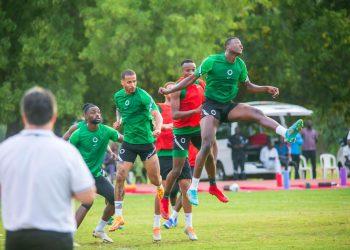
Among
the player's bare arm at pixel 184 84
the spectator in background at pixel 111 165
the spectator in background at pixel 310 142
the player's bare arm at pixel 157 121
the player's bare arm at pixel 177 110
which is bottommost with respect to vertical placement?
the spectator in background at pixel 111 165

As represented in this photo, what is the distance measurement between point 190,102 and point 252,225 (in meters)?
2.78

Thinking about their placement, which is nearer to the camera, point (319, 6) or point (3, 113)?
point (3, 113)

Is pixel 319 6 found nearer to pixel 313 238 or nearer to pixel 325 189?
pixel 325 189

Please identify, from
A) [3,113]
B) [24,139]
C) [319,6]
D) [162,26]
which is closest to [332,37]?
[319,6]

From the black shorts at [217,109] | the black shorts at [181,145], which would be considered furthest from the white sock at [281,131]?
the black shorts at [181,145]

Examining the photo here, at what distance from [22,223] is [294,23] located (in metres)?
41.1

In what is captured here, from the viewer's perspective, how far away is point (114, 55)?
41438 mm

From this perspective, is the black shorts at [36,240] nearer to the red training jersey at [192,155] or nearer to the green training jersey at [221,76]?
the green training jersey at [221,76]

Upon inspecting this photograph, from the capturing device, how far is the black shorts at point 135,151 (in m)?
15.8

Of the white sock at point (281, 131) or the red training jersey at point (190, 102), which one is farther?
the red training jersey at point (190, 102)

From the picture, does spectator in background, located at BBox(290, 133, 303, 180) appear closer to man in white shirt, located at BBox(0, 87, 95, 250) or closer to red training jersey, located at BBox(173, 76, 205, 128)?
red training jersey, located at BBox(173, 76, 205, 128)

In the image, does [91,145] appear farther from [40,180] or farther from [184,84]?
[40,180]

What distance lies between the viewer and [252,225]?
17484mm

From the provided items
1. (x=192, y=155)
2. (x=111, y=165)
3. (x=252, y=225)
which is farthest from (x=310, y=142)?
A: (x=252, y=225)
